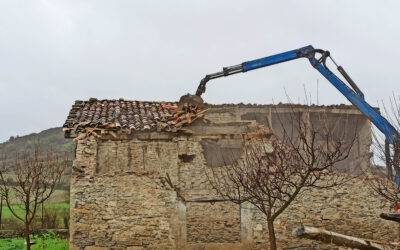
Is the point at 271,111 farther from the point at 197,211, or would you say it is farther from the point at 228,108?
the point at 197,211

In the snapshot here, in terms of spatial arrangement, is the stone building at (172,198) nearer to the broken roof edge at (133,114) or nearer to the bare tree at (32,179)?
the broken roof edge at (133,114)

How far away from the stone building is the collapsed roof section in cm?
5

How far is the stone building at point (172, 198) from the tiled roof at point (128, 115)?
0.06m

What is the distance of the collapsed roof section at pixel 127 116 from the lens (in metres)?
12.1

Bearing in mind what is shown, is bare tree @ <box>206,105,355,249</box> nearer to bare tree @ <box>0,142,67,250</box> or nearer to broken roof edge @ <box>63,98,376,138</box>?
broken roof edge @ <box>63,98,376,138</box>

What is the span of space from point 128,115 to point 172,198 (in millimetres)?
3347

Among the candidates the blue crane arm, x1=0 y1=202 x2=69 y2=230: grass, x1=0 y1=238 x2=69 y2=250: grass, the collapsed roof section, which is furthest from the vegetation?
the blue crane arm

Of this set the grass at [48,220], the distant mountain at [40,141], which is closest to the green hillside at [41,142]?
the distant mountain at [40,141]

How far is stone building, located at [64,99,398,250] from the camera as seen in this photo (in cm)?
1132

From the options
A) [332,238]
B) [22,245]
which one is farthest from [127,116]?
[332,238]

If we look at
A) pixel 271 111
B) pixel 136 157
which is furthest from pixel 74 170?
pixel 271 111

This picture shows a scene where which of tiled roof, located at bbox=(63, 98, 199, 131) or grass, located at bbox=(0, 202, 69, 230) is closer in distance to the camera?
tiled roof, located at bbox=(63, 98, 199, 131)

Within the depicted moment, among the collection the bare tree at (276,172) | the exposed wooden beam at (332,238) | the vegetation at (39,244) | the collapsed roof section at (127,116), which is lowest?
the vegetation at (39,244)

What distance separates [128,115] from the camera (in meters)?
13.5
